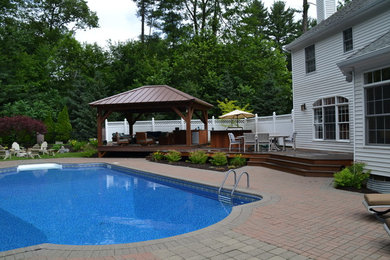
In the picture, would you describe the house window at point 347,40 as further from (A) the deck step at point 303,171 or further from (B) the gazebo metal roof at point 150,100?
(B) the gazebo metal roof at point 150,100

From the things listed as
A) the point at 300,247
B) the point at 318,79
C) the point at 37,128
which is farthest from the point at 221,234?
the point at 37,128

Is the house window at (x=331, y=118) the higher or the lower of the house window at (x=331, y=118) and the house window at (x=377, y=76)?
the lower

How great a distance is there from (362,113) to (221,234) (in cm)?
546

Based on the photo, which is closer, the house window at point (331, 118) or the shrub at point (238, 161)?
the house window at point (331, 118)

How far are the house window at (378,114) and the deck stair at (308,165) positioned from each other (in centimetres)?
186

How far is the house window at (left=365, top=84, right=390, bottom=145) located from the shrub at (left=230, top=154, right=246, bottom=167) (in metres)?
5.17

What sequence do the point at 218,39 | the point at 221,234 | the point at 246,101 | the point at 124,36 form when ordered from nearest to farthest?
the point at 221,234 < the point at 246,101 < the point at 218,39 < the point at 124,36

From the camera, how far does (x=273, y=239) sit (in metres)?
3.85

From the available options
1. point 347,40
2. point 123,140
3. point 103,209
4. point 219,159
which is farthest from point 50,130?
point 347,40

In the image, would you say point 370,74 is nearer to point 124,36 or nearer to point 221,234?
point 221,234

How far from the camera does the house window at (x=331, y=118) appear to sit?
36.4 ft

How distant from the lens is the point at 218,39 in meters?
28.6

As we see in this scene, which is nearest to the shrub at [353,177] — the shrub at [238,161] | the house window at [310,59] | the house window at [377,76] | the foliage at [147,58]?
the house window at [377,76]

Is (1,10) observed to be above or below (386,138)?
above
